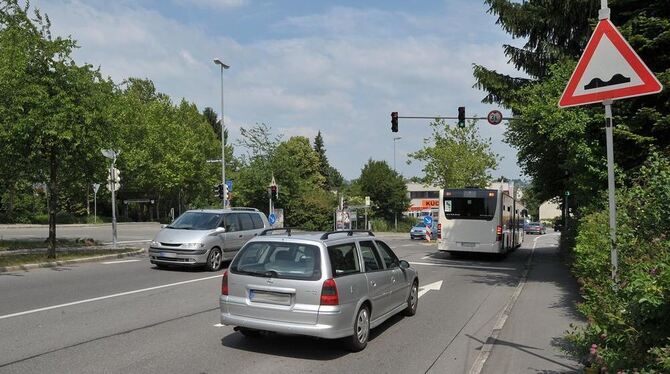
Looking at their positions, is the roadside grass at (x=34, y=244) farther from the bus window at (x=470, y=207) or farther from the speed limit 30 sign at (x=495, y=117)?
the speed limit 30 sign at (x=495, y=117)

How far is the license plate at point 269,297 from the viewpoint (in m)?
6.78

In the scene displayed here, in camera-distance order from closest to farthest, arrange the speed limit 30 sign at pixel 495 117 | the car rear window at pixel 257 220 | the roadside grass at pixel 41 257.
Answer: the roadside grass at pixel 41 257, the car rear window at pixel 257 220, the speed limit 30 sign at pixel 495 117

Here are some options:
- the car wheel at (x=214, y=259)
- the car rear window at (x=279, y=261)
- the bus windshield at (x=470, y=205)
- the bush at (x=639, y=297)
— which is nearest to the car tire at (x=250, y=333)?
the car rear window at (x=279, y=261)

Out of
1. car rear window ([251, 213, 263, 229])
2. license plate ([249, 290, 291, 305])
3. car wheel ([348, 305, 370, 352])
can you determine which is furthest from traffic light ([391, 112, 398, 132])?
license plate ([249, 290, 291, 305])

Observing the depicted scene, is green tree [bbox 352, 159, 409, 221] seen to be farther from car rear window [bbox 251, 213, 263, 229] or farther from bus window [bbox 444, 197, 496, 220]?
car rear window [bbox 251, 213, 263, 229]

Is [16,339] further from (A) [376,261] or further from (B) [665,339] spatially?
(B) [665,339]

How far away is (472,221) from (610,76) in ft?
57.7

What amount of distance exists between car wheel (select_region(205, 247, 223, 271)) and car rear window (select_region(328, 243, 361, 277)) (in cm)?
884

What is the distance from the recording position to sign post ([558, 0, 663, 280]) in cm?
491

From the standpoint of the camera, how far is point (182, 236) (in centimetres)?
1546

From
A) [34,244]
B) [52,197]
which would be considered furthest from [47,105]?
[34,244]

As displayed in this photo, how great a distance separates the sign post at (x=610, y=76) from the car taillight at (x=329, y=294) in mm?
3002

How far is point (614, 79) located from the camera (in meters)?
5.08

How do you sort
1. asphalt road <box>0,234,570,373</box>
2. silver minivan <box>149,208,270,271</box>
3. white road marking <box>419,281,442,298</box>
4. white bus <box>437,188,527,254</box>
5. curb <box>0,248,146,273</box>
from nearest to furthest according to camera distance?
asphalt road <box>0,234,570,373</box> → white road marking <box>419,281,442,298</box> → curb <box>0,248,146,273</box> → silver minivan <box>149,208,270,271</box> → white bus <box>437,188,527,254</box>
